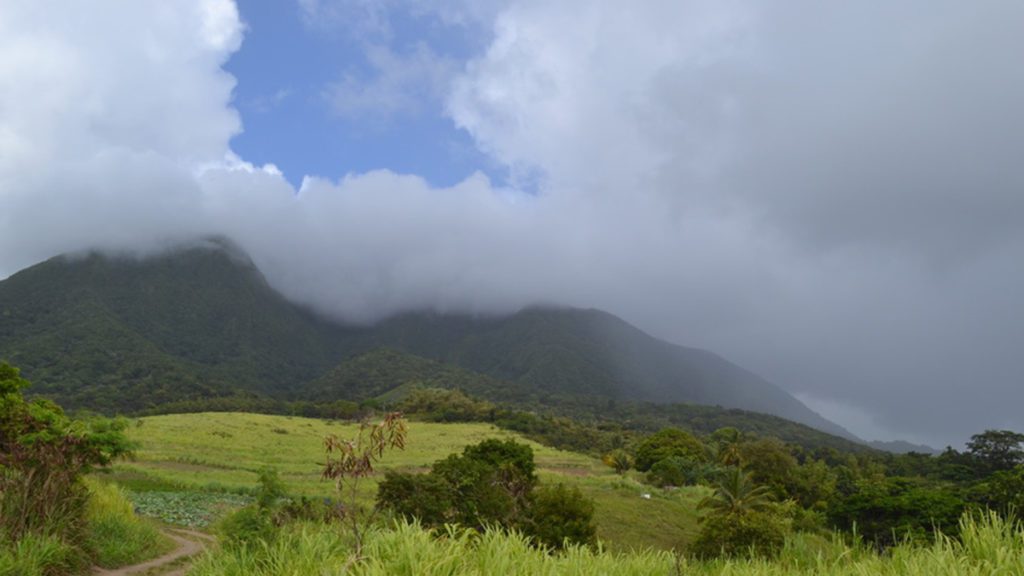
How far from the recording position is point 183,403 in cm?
11562

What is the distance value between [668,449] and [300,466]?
41.6m

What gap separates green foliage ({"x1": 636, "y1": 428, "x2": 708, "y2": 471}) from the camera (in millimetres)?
69500

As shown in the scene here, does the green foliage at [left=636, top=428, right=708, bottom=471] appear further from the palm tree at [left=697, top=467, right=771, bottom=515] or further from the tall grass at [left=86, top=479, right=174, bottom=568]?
the tall grass at [left=86, top=479, right=174, bottom=568]

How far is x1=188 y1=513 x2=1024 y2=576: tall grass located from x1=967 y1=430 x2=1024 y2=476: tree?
98.8 metres

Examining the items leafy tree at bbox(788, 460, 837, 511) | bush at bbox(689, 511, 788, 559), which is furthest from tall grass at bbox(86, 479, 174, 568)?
leafy tree at bbox(788, 460, 837, 511)

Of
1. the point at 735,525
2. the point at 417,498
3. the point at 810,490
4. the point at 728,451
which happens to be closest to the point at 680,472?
the point at 728,451

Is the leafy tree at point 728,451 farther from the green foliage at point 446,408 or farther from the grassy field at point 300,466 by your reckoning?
the green foliage at point 446,408

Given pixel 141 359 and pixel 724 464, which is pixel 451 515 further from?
pixel 141 359

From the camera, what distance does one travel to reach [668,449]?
230ft

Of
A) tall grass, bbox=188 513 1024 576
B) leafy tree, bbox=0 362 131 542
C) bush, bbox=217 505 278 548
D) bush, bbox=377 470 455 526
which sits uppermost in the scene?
tall grass, bbox=188 513 1024 576

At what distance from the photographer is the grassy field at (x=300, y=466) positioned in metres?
35.9

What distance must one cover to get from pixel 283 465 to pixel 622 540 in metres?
31.0

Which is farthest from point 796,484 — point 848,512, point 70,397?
point 70,397

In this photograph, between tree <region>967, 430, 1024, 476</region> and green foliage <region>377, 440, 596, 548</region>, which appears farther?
tree <region>967, 430, 1024, 476</region>
